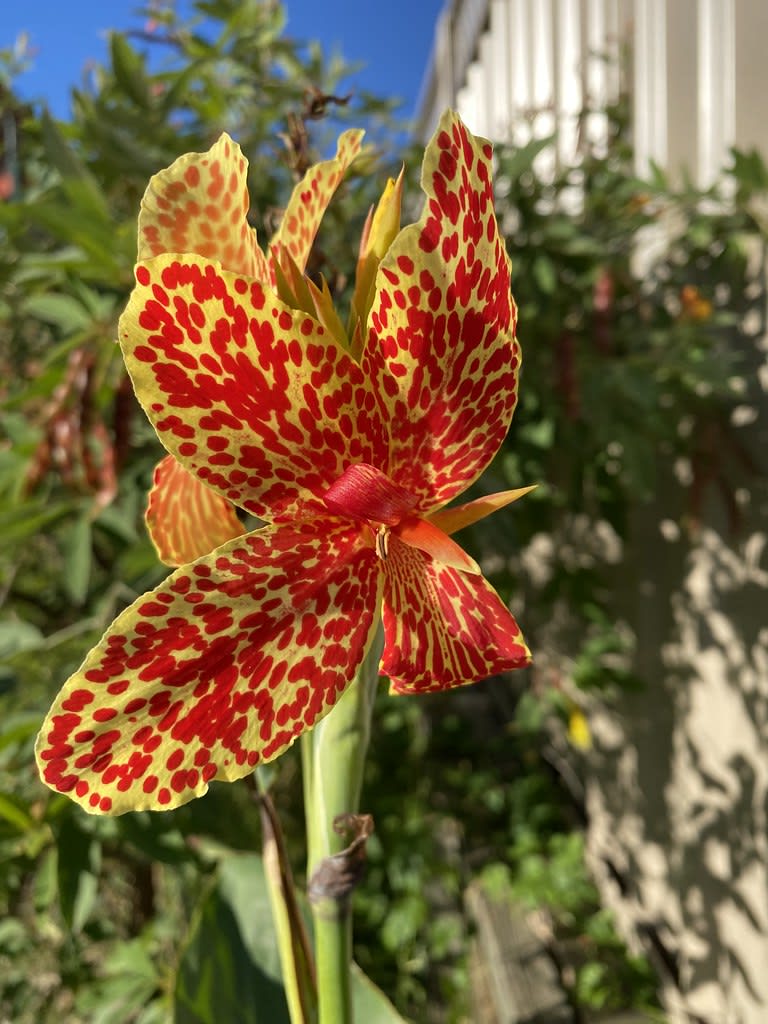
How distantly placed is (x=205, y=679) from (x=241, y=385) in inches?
3.9

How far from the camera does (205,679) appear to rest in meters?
0.25

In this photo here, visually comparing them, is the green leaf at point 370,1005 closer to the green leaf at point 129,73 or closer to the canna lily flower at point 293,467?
the canna lily flower at point 293,467

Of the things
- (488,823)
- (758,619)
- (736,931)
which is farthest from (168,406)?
(488,823)

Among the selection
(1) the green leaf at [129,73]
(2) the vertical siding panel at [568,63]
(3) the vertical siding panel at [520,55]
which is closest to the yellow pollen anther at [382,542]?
(1) the green leaf at [129,73]

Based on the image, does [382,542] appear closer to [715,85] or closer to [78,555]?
[78,555]

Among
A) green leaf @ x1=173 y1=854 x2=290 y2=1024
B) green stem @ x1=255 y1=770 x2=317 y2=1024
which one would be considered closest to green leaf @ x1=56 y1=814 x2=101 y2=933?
green leaf @ x1=173 y1=854 x2=290 y2=1024

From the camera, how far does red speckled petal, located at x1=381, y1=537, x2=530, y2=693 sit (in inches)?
11.4

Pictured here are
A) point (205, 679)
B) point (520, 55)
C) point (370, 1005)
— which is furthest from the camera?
point (520, 55)

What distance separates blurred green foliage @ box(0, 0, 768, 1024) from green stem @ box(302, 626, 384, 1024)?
7 cm

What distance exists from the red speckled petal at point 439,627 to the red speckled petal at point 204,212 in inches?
5.2

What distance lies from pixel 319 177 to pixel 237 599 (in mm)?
185

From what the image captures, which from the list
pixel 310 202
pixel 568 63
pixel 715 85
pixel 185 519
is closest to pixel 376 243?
pixel 310 202

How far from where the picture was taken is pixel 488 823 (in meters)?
2.72

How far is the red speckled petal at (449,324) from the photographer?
25cm
